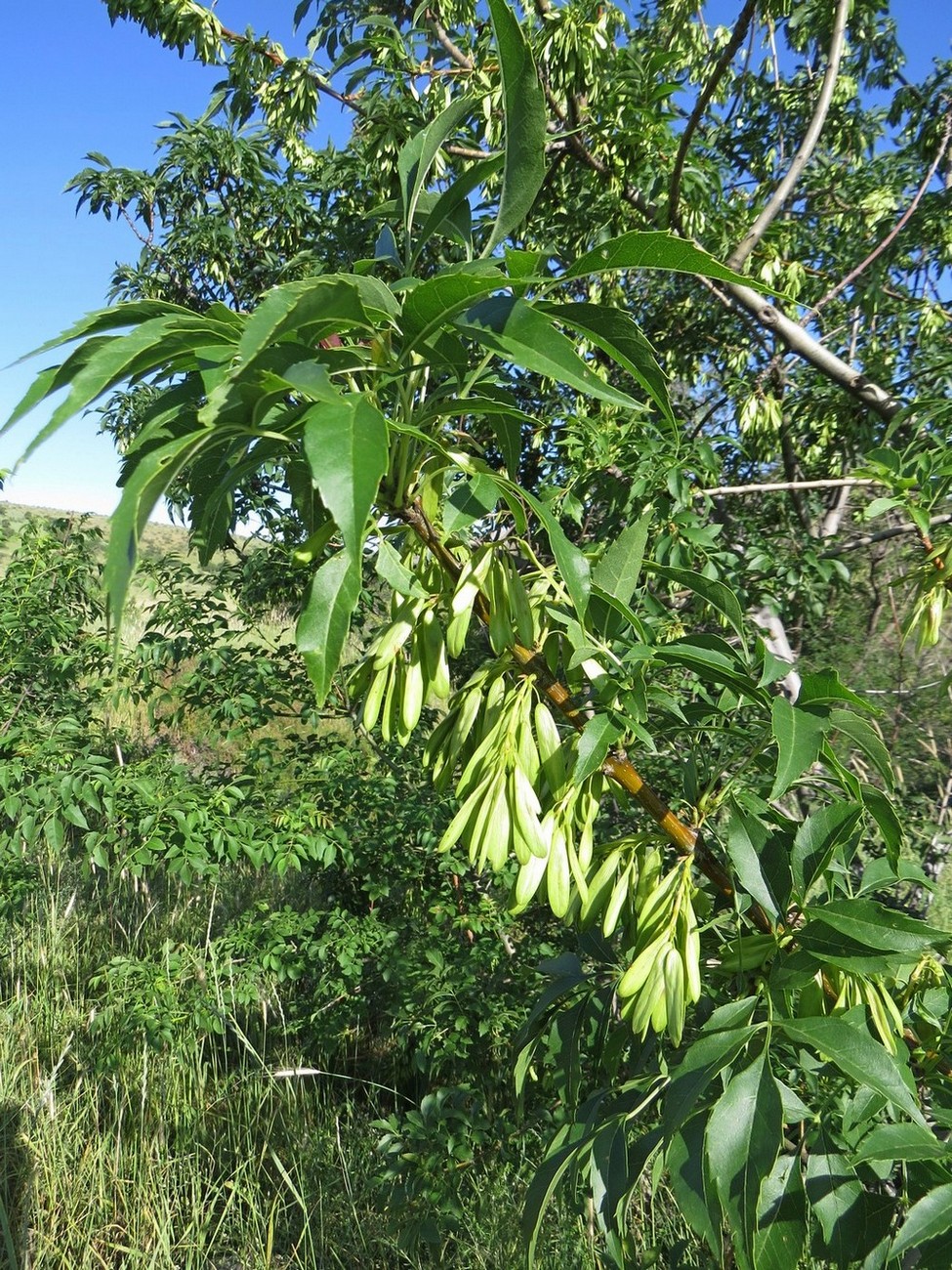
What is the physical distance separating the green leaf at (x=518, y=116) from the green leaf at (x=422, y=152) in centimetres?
10

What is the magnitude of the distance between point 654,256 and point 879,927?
0.56 m

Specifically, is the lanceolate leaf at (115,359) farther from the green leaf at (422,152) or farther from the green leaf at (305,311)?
the green leaf at (422,152)

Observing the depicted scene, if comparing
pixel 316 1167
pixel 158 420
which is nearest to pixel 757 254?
pixel 158 420

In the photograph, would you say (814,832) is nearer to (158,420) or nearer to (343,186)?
(158,420)

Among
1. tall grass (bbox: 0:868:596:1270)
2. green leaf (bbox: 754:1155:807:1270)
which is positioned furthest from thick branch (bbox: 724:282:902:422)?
tall grass (bbox: 0:868:596:1270)

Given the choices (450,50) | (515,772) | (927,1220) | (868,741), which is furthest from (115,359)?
(450,50)

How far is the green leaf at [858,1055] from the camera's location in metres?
0.71

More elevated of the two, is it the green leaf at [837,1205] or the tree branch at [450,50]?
the tree branch at [450,50]

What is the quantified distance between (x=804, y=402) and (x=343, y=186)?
1.81m

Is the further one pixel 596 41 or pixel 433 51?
pixel 433 51

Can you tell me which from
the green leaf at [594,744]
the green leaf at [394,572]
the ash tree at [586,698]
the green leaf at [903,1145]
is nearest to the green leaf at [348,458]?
the ash tree at [586,698]

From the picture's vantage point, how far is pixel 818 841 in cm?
87

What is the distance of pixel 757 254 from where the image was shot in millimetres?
2795

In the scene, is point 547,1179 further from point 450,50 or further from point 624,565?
point 450,50
